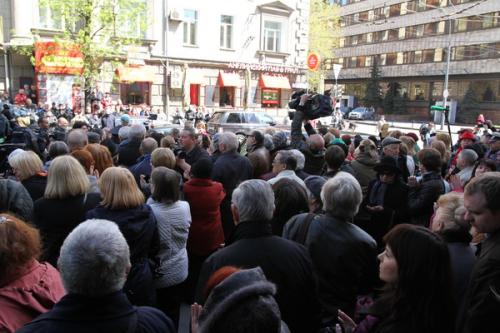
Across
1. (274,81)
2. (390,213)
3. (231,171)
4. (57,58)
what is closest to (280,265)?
(390,213)

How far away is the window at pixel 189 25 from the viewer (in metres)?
27.9

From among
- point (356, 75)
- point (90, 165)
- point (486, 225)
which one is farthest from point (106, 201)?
point (356, 75)

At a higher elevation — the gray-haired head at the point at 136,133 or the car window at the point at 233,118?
the gray-haired head at the point at 136,133

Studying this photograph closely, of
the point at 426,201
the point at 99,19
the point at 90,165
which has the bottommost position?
the point at 426,201

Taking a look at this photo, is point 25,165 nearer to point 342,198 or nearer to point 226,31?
point 342,198

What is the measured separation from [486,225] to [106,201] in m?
2.66

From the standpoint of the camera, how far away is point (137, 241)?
3.35 m

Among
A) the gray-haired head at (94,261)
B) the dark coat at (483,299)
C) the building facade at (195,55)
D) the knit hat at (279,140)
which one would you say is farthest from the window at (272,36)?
the gray-haired head at (94,261)

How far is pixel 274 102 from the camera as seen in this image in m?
32.4

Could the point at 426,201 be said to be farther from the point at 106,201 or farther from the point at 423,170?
the point at 106,201

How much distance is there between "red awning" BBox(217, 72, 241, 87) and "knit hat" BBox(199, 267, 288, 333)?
28.3 metres

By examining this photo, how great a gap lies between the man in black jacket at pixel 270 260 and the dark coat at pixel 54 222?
1.46 meters

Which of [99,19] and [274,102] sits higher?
[99,19]

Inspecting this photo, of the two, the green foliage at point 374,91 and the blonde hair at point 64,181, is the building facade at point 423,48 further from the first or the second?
the blonde hair at point 64,181
